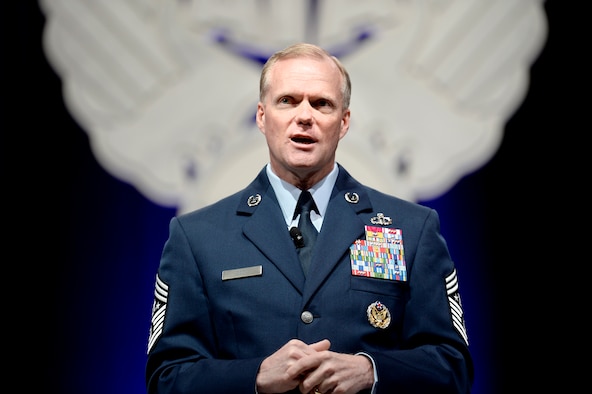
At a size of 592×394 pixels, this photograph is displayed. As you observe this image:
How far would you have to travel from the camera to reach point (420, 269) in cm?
191

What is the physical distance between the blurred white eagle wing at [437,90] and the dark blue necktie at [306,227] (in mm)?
1189

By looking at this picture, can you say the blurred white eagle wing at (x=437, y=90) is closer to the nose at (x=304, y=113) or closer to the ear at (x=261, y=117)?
the ear at (x=261, y=117)

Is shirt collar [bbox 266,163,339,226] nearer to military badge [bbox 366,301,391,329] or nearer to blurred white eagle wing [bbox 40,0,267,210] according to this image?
military badge [bbox 366,301,391,329]

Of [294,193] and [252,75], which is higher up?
[252,75]

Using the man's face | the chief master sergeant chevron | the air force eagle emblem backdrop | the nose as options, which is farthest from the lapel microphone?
the air force eagle emblem backdrop

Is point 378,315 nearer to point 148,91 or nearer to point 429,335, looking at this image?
point 429,335

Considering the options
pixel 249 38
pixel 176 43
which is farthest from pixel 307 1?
pixel 176 43

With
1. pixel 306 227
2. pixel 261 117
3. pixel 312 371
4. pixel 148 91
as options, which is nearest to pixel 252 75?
pixel 148 91

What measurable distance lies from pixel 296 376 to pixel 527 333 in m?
1.79

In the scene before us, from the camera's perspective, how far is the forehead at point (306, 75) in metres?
2.01

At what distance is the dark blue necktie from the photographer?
75.4 inches

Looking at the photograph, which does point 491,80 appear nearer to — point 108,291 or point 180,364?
point 108,291

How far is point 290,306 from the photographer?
1.82 meters

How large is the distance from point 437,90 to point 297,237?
4.96ft
